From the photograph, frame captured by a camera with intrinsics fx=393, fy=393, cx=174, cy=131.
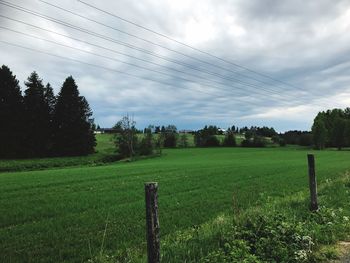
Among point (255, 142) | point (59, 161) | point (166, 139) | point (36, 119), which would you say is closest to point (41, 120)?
point (36, 119)

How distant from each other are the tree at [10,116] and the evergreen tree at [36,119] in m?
1.51

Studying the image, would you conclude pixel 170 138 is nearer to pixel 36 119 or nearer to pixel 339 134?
pixel 36 119

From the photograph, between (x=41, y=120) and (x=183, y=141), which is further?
(x=183, y=141)

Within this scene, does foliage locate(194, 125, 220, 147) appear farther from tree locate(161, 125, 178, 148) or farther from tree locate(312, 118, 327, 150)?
tree locate(312, 118, 327, 150)

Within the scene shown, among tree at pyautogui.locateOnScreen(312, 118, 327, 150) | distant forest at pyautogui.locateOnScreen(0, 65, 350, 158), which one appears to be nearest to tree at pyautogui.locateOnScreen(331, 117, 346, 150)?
tree at pyautogui.locateOnScreen(312, 118, 327, 150)

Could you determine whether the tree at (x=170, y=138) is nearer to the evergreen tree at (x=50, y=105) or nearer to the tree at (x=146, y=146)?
the tree at (x=146, y=146)

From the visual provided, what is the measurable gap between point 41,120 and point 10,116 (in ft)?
23.0

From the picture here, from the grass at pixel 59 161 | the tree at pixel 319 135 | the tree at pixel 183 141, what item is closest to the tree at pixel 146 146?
the grass at pixel 59 161

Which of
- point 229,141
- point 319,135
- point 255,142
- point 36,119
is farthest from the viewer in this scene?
point 319,135

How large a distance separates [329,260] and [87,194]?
56.4 ft

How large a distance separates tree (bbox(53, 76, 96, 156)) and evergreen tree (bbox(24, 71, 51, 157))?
2.64 metres

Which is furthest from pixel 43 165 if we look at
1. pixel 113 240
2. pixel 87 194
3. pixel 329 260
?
pixel 329 260

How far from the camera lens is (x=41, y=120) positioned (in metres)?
86.6

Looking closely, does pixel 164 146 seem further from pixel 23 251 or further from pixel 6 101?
pixel 23 251
